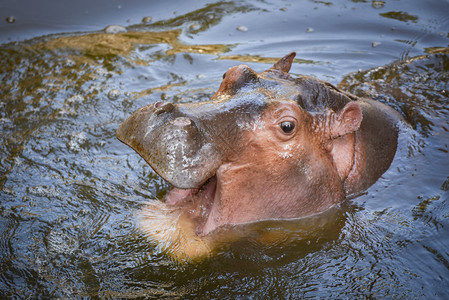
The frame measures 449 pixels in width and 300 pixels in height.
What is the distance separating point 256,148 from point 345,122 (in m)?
0.79

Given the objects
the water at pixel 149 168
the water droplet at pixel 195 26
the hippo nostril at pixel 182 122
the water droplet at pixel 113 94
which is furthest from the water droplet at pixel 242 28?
the hippo nostril at pixel 182 122

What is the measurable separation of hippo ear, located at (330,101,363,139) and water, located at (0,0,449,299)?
663 millimetres

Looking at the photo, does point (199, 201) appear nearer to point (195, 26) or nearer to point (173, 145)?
point (173, 145)

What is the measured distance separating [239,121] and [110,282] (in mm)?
1440

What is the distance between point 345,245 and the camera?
4.07 metres

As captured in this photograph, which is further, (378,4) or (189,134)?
(378,4)

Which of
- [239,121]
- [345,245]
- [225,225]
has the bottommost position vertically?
[345,245]

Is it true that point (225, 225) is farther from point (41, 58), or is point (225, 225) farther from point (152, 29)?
point (152, 29)

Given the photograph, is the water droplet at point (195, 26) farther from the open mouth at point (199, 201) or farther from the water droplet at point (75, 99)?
the open mouth at point (199, 201)

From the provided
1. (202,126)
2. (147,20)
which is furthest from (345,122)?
(147,20)

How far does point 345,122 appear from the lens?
13.2 feet

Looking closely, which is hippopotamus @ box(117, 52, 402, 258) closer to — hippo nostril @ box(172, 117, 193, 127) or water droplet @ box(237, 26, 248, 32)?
hippo nostril @ box(172, 117, 193, 127)

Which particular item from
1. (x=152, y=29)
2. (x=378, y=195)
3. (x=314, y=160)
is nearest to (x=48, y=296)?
(x=314, y=160)

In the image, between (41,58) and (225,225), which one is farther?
(41,58)
